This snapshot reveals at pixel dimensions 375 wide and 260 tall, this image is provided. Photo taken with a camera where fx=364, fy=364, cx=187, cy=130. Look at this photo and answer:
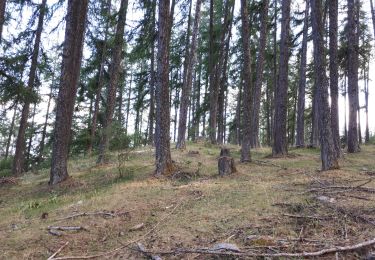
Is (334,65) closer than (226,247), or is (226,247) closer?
(226,247)

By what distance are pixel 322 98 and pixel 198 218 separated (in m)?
5.13

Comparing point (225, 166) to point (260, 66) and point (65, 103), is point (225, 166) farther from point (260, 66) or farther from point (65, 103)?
point (260, 66)

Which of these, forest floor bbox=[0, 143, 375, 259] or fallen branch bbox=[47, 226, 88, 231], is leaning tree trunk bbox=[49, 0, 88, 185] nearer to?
forest floor bbox=[0, 143, 375, 259]

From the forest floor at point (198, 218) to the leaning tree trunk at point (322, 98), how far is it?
0.70 metres

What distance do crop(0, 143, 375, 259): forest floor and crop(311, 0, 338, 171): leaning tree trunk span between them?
0.70 metres

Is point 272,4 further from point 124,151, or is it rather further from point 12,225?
point 12,225

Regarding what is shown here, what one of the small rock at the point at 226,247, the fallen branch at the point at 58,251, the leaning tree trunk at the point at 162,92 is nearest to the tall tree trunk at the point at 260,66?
the leaning tree trunk at the point at 162,92

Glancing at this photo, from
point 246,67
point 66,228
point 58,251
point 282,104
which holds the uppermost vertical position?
point 246,67

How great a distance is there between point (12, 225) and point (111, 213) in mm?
1884

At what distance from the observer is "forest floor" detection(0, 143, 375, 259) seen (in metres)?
5.01

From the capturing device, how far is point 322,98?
9367 mm


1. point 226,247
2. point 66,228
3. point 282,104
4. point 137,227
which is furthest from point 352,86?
point 66,228

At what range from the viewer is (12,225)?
22.5 ft

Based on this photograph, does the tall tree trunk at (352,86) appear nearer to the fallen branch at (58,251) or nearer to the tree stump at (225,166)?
the tree stump at (225,166)
